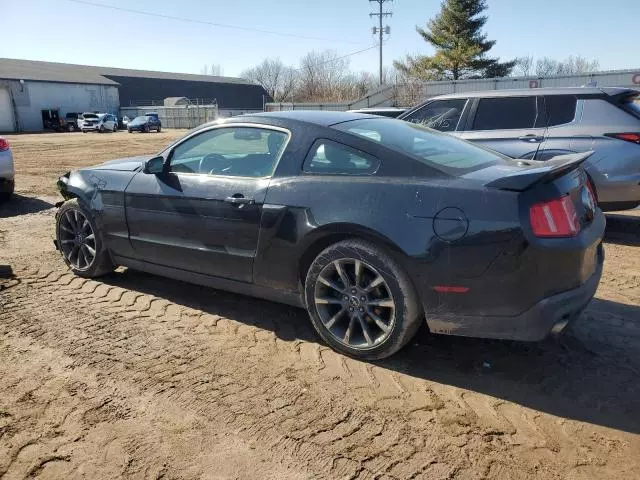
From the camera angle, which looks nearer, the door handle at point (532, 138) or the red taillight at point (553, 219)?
the red taillight at point (553, 219)

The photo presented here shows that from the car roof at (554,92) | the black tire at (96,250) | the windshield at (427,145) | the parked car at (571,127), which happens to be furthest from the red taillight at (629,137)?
the black tire at (96,250)

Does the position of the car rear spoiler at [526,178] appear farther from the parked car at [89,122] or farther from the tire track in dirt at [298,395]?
the parked car at [89,122]

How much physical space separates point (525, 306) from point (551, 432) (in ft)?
2.13

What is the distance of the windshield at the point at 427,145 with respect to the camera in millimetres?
3244

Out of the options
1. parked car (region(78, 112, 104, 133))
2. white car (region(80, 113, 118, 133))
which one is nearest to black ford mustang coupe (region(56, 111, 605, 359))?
white car (region(80, 113, 118, 133))

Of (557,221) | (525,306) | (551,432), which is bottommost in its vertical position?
(551,432)

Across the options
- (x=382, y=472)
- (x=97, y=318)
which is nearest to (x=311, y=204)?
(x=382, y=472)

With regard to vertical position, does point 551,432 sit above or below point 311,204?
below

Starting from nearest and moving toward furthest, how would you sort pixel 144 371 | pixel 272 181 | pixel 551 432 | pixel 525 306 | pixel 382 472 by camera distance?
1. pixel 382 472
2. pixel 551 432
3. pixel 525 306
4. pixel 144 371
5. pixel 272 181

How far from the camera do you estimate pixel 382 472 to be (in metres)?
2.29

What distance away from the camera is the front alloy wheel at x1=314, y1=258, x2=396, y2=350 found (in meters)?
3.15

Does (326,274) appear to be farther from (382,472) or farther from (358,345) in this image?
(382,472)

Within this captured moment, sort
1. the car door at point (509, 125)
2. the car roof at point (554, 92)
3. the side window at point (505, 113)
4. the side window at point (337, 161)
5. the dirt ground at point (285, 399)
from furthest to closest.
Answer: the side window at point (505, 113) → the car door at point (509, 125) → the car roof at point (554, 92) → the side window at point (337, 161) → the dirt ground at point (285, 399)

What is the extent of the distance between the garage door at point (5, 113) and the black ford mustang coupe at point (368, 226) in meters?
49.8
